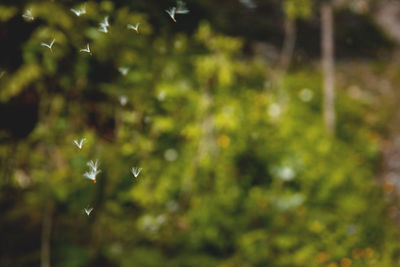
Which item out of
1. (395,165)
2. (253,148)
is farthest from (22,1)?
(395,165)

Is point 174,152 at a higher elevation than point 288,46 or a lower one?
lower

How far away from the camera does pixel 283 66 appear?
6.66m

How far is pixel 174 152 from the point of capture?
3730mm

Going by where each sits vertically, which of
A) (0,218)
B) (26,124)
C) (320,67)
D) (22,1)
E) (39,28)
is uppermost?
(22,1)

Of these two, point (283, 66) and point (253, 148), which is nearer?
point (253, 148)

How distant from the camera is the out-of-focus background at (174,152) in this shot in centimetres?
170

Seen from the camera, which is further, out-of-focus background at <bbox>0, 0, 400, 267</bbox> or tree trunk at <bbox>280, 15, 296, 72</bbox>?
tree trunk at <bbox>280, 15, 296, 72</bbox>

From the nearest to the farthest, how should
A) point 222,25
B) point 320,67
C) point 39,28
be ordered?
point 39,28, point 222,25, point 320,67

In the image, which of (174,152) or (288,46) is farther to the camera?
(288,46)

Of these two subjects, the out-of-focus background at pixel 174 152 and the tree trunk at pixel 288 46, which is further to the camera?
the tree trunk at pixel 288 46

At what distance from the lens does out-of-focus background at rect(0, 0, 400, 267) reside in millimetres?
1704

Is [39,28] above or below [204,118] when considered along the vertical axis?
above

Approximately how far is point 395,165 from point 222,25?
367 centimetres

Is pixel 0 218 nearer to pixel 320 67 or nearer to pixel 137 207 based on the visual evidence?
pixel 137 207
